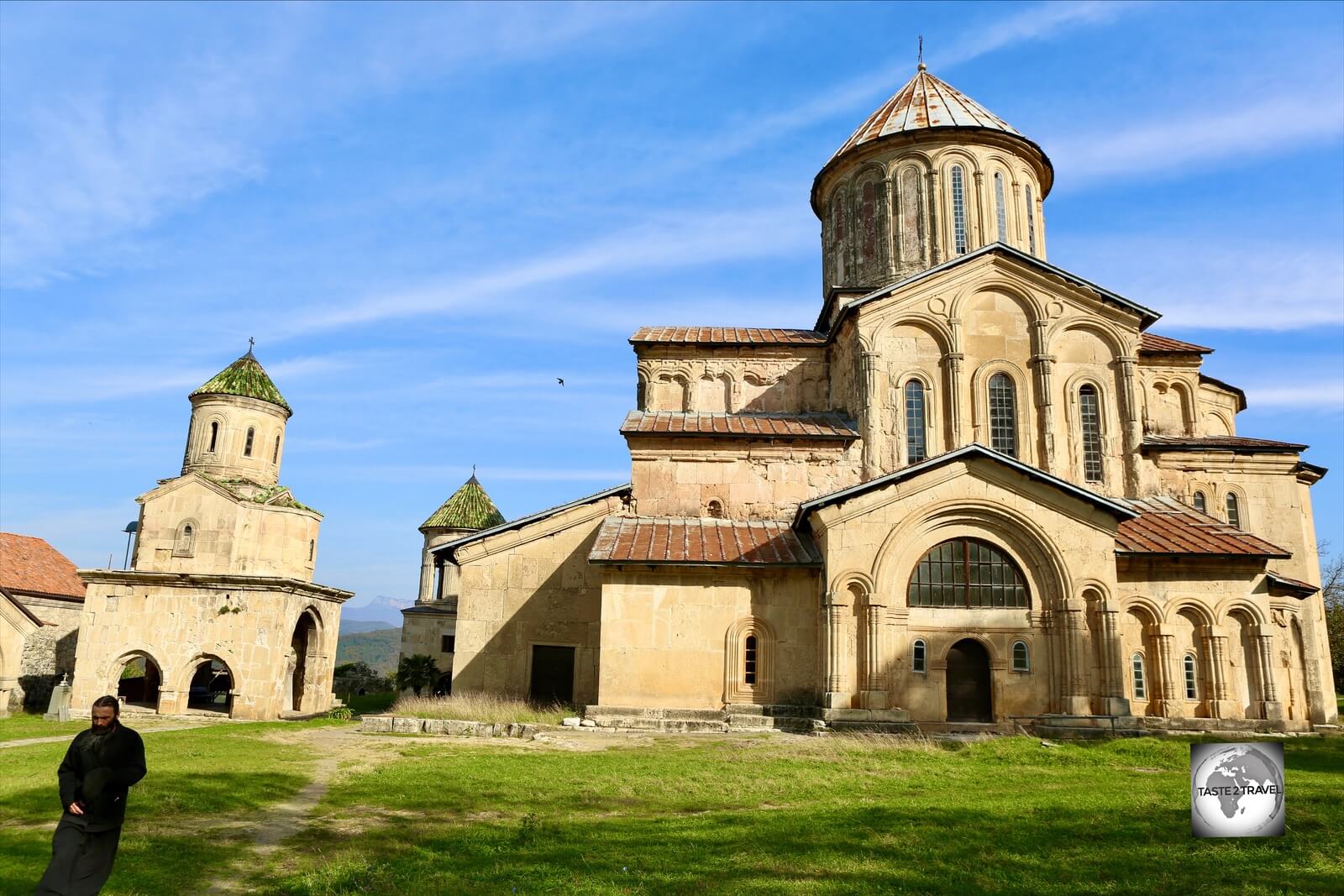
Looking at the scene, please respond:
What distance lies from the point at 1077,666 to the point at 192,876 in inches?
633

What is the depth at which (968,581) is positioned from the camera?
1836cm

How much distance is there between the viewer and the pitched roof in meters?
25.5

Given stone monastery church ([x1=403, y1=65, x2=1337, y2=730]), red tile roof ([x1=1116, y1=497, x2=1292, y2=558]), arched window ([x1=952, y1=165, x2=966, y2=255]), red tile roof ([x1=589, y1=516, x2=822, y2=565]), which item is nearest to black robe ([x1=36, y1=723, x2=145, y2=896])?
stone monastery church ([x1=403, y1=65, x2=1337, y2=730])

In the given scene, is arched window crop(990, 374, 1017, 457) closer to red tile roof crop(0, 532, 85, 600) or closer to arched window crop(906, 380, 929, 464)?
arched window crop(906, 380, 929, 464)

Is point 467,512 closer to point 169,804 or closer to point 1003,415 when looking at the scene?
point 1003,415

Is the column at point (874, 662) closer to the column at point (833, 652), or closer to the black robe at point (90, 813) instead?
the column at point (833, 652)

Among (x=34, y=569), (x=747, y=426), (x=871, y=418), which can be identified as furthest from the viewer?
(x=34, y=569)

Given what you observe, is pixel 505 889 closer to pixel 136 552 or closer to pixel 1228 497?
pixel 136 552

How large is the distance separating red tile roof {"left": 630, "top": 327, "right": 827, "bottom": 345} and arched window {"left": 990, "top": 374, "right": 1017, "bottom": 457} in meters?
5.28

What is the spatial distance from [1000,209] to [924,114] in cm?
384

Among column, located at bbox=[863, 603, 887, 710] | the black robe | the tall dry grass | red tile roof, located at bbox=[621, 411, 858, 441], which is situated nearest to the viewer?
the black robe

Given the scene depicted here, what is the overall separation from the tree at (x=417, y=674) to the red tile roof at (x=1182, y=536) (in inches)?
876

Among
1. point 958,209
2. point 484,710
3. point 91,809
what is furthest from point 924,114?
point 91,809

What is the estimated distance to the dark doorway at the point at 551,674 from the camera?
21.1 m
